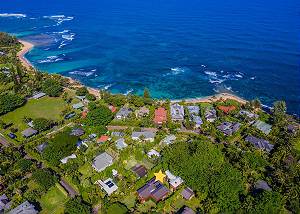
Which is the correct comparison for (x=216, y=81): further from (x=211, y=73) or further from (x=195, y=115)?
(x=195, y=115)

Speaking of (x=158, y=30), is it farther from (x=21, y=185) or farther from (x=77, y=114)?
(x=21, y=185)

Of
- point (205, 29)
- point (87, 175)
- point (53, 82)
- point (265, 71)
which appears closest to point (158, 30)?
point (205, 29)

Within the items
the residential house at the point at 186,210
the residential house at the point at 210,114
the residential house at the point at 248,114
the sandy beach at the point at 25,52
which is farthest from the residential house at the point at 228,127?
the sandy beach at the point at 25,52

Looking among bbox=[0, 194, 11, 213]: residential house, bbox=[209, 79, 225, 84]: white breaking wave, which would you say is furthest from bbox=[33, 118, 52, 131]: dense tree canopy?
bbox=[209, 79, 225, 84]: white breaking wave

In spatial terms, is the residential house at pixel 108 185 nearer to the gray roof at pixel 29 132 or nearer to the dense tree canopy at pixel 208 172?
the dense tree canopy at pixel 208 172

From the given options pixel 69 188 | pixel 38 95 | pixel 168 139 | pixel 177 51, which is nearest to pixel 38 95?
pixel 38 95
